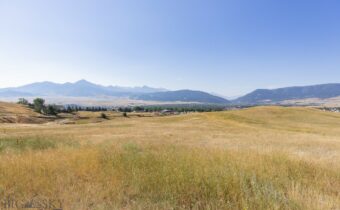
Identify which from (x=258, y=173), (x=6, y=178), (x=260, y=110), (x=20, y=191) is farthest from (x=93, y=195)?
(x=260, y=110)

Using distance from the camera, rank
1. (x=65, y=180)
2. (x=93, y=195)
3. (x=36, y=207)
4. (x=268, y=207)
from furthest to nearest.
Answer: (x=65, y=180) < (x=93, y=195) < (x=36, y=207) < (x=268, y=207)

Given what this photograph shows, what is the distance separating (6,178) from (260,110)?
58.3m

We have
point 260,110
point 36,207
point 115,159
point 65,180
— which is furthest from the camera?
point 260,110

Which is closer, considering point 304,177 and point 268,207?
point 268,207

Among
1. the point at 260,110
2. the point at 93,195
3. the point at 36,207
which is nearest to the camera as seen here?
the point at 36,207

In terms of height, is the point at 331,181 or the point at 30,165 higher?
the point at 30,165

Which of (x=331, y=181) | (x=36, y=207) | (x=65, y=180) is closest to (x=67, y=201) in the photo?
(x=36, y=207)

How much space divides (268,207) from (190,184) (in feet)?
5.52

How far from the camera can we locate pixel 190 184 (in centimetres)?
533

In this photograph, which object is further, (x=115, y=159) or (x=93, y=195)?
(x=115, y=159)

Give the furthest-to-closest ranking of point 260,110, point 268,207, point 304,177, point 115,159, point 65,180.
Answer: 1. point 260,110
2. point 115,159
3. point 304,177
4. point 65,180
5. point 268,207

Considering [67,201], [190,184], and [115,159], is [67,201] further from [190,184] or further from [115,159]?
[115,159]

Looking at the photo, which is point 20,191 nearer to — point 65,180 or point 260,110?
point 65,180

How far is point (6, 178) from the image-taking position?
597 centimetres
